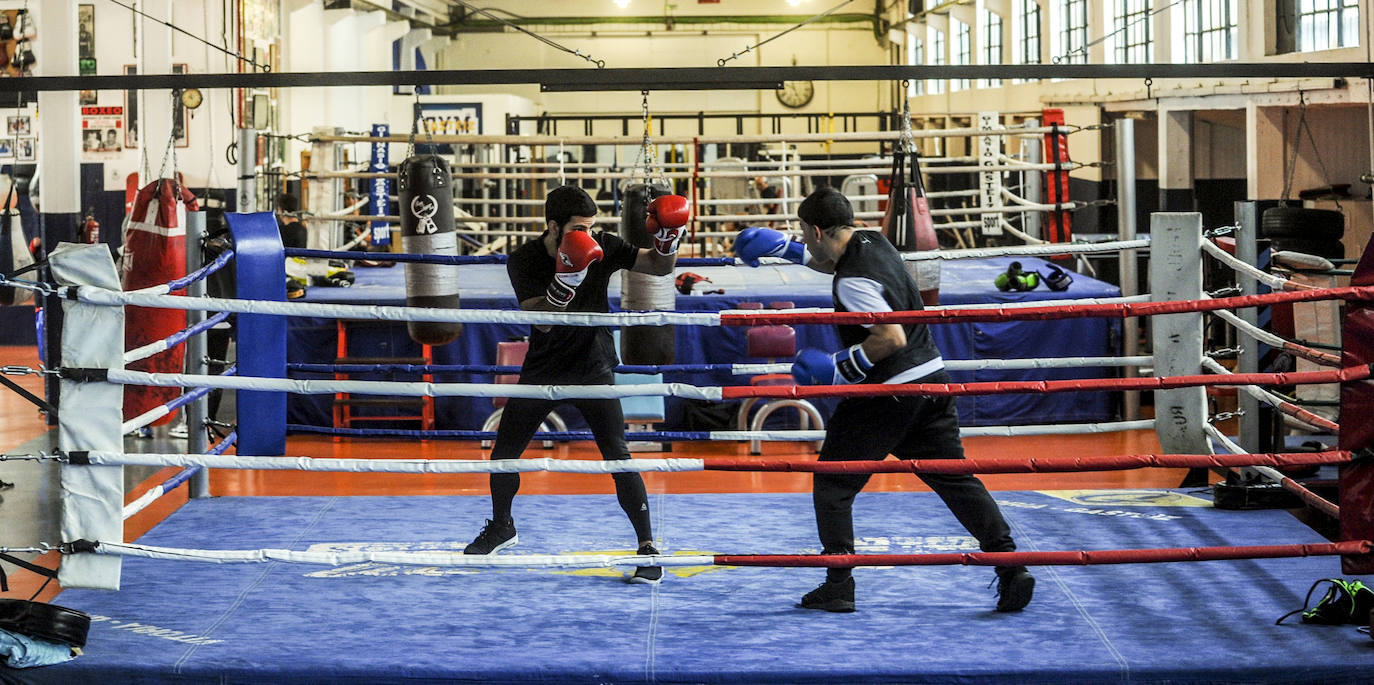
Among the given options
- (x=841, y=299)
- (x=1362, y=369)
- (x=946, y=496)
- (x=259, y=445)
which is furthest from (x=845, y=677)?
(x=259, y=445)

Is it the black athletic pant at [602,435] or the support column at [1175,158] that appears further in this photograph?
the support column at [1175,158]

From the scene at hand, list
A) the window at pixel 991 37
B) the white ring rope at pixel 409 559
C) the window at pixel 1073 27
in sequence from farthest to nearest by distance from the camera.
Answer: the window at pixel 991 37 → the window at pixel 1073 27 → the white ring rope at pixel 409 559

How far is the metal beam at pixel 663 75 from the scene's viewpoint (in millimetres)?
4145

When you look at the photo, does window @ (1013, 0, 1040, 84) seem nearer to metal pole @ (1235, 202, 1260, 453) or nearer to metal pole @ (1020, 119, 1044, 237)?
metal pole @ (1020, 119, 1044, 237)

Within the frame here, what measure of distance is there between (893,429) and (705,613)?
0.71 m

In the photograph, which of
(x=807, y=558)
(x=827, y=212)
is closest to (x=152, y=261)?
(x=827, y=212)

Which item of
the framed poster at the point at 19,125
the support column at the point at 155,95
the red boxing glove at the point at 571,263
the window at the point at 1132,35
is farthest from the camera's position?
the window at the point at 1132,35

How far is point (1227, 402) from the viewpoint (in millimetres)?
7617

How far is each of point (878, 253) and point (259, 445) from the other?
2.61 m

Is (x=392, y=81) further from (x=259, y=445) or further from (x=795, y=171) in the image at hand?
(x=795, y=171)

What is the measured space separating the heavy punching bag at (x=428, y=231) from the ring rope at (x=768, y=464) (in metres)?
1.86

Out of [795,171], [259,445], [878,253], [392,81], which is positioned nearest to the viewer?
[878,253]

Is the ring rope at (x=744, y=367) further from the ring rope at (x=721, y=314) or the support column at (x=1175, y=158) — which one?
the support column at (x=1175, y=158)

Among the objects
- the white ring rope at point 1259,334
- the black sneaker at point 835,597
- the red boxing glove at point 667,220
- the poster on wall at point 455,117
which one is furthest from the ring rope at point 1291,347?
the poster on wall at point 455,117
